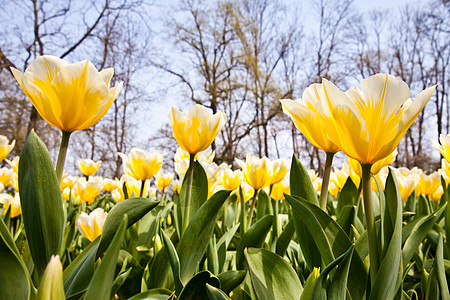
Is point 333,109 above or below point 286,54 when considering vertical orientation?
below

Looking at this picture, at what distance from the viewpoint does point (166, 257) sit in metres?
0.94

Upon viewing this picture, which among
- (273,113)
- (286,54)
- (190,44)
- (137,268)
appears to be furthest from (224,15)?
(137,268)

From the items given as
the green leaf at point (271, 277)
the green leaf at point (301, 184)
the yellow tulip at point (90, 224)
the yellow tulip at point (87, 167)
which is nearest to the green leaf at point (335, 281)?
the green leaf at point (271, 277)

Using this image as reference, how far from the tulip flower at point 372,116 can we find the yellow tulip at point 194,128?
0.50 meters

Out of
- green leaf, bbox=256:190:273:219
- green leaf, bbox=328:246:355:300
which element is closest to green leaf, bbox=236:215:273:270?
green leaf, bbox=328:246:355:300

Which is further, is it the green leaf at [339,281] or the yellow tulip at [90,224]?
the yellow tulip at [90,224]

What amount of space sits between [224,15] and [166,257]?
1805 centimetres

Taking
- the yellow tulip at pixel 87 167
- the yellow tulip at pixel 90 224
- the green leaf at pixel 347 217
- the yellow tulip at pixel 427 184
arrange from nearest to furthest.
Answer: the green leaf at pixel 347 217, the yellow tulip at pixel 90 224, the yellow tulip at pixel 427 184, the yellow tulip at pixel 87 167

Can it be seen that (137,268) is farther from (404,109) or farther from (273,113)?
(273,113)

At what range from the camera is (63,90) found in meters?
0.64

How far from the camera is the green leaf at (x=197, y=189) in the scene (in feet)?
3.41

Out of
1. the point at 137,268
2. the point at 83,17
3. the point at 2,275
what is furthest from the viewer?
the point at 83,17

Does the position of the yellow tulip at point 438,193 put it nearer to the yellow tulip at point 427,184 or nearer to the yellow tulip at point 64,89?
the yellow tulip at point 427,184

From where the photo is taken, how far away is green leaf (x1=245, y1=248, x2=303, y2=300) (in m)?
0.63
